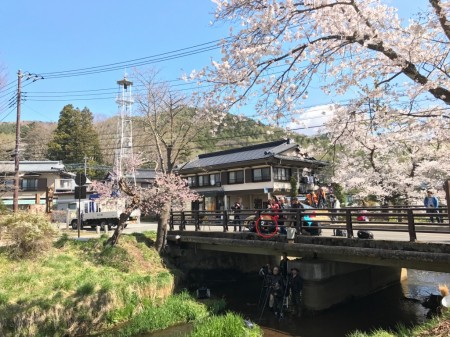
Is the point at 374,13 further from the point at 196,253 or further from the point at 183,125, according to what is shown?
the point at 183,125

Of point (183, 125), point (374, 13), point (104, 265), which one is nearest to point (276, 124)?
point (374, 13)

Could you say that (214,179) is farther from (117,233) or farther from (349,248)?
(349,248)

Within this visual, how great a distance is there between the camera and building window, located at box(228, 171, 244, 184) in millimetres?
38688

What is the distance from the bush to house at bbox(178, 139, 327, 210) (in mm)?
23642

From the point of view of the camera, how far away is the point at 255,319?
483 inches

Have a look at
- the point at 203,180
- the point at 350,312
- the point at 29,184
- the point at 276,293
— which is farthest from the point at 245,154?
the point at 29,184

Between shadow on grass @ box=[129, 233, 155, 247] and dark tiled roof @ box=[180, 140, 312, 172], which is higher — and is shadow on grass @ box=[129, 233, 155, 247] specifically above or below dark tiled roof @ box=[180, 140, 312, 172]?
below

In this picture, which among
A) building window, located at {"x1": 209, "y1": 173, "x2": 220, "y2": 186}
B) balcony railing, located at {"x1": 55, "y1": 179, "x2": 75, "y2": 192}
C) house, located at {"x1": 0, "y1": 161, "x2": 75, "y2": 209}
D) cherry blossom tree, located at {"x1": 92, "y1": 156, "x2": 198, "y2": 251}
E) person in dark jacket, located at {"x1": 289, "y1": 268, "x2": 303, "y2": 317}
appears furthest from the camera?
balcony railing, located at {"x1": 55, "y1": 179, "x2": 75, "y2": 192}

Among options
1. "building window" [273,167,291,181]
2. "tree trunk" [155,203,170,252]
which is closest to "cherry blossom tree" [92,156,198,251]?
"tree trunk" [155,203,170,252]

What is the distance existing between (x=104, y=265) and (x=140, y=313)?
348 cm

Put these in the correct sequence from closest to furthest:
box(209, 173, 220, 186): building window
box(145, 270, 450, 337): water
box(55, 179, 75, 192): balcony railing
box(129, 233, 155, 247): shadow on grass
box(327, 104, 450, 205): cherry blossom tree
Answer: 1. box(145, 270, 450, 337): water
2. box(129, 233, 155, 247): shadow on grass
3. box(327, 104, 450, 205): cherry blossom tree
4. box(209, 173, 220, 186): building window
5. box(55, 179, 75, 192): balcony railing

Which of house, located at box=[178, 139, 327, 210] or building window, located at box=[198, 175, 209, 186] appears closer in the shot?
house, located at box=[178, 139, 327, 210]

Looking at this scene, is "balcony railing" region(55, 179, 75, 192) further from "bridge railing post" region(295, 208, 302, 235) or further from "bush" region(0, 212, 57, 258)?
"bridge railing post" region(295, 208, 302, 235)

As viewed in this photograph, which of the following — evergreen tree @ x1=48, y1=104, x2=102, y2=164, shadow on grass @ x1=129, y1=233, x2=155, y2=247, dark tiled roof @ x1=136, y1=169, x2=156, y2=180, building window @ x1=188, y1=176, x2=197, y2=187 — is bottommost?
shadow on grass @ x1=129, y1=233, x2=155, y2=247
